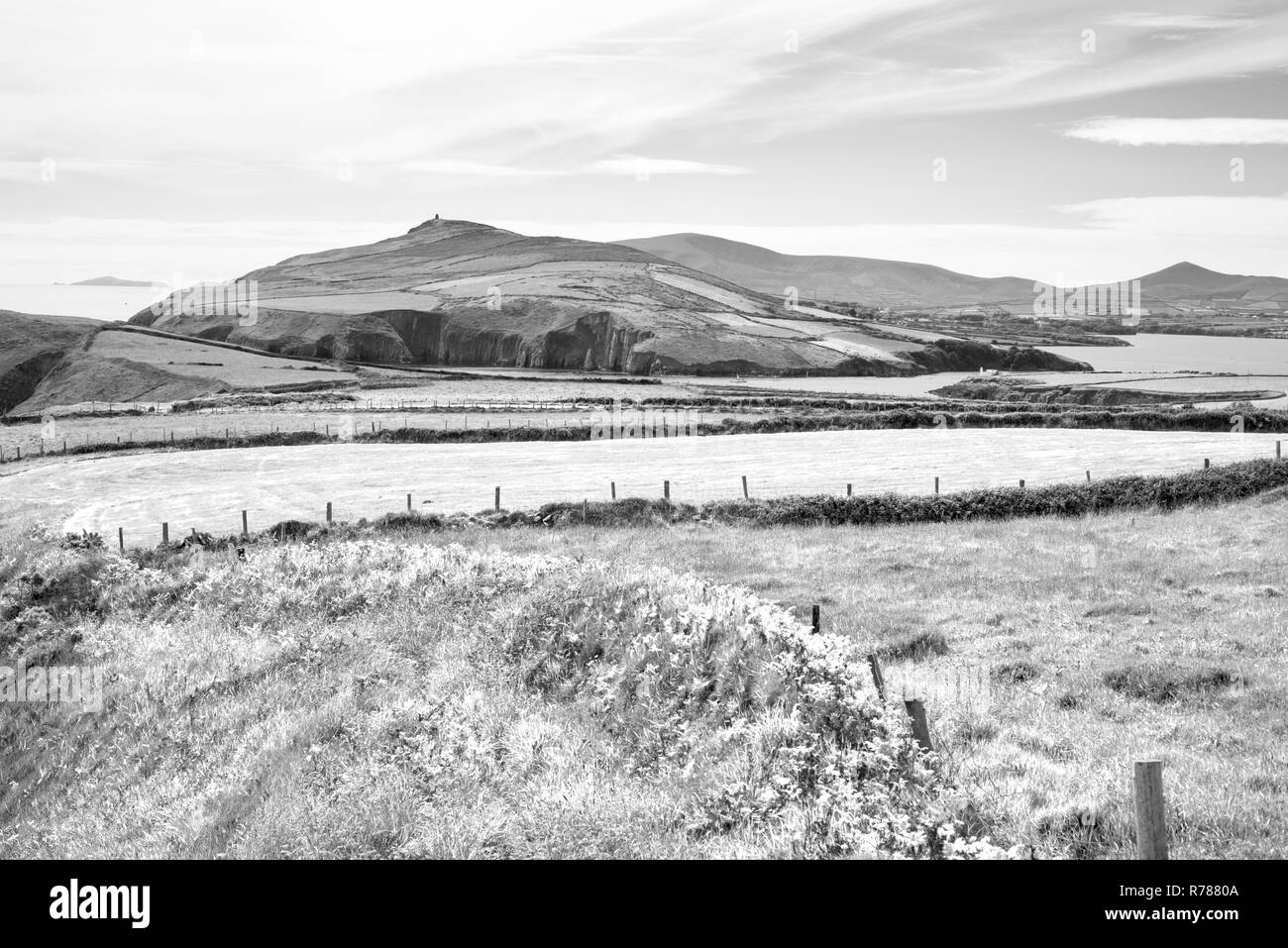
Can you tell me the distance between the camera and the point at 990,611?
22.2 meters

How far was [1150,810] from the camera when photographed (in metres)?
7.41

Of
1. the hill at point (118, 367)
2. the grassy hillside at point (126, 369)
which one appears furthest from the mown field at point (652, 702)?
the hill at point (118, 367)

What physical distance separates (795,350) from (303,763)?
498 feet

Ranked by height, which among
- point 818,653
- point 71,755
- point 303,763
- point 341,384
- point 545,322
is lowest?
point 71,755

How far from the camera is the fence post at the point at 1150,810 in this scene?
7379 millimetres

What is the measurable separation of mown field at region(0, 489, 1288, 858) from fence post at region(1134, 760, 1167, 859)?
1.63m

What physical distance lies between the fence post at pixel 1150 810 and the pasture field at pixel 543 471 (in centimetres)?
3369

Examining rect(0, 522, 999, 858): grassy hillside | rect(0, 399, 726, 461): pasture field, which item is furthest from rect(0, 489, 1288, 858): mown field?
rect(0, 399, 726, 461): pasture field

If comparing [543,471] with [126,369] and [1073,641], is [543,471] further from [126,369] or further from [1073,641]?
[126,369]

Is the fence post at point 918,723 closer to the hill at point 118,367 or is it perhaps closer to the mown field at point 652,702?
the mown field at point 652,702

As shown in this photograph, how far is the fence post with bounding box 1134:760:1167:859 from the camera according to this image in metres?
Result: 7.38

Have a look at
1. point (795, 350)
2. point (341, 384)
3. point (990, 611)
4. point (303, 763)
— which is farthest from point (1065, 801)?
point (795, 350)
